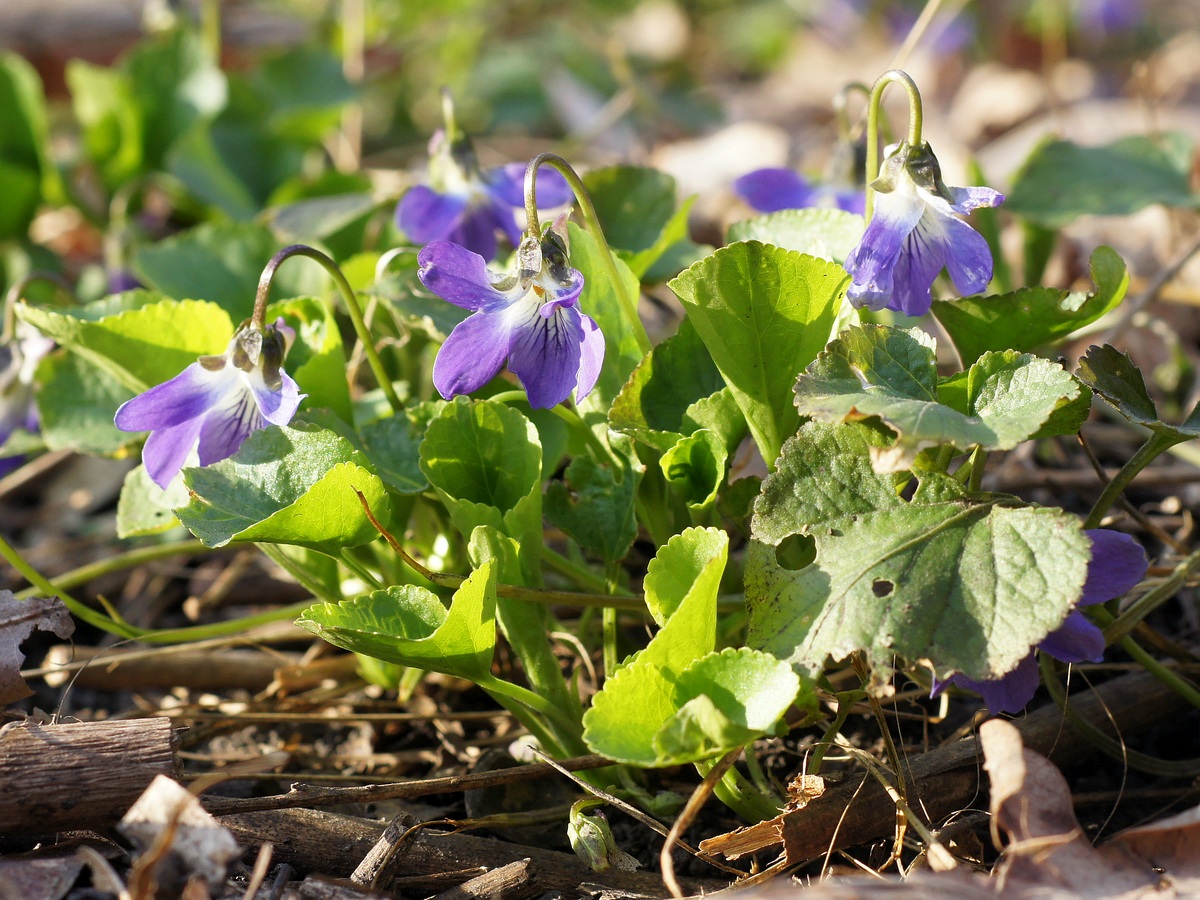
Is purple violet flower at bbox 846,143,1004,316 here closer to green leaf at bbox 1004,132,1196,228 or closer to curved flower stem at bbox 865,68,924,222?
curved flower stem at bbox 865,68,924,222

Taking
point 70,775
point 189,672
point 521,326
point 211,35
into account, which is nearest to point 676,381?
point 521,326

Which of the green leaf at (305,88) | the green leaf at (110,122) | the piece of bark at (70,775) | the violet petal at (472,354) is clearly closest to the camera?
the piece of bark at (70,775)

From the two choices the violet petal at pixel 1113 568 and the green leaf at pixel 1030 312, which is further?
the green leaf at pixel 1030 312

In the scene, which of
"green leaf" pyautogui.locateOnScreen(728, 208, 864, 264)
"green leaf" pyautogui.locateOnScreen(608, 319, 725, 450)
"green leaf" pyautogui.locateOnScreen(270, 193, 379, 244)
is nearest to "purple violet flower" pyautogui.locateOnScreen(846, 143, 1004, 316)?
"green leaf" pyautogui.locateOnScreen(728, 208, 864, 264)

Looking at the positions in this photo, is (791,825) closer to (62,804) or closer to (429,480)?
(429,480)

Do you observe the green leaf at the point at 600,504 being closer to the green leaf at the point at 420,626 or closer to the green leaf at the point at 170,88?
the green leaf at the point at 420,626

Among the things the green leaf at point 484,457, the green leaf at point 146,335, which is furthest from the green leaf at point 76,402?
the green leaf at point 484,457
